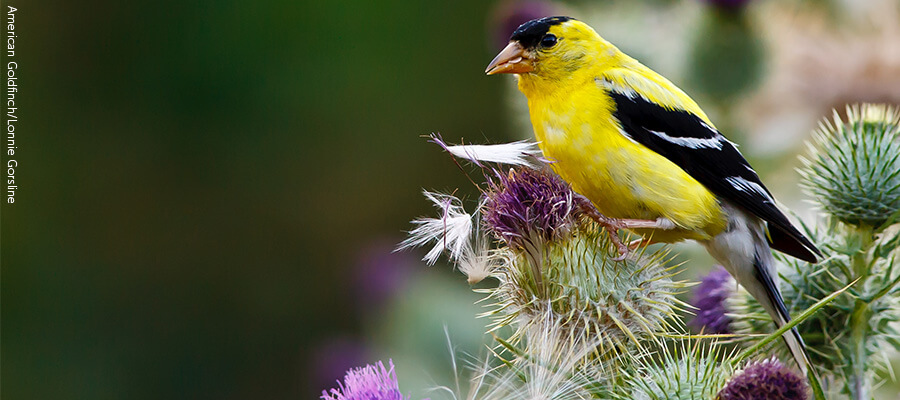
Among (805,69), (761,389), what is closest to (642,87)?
(761,389)

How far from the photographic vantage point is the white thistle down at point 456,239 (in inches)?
53.0

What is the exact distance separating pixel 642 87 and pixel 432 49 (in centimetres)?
341

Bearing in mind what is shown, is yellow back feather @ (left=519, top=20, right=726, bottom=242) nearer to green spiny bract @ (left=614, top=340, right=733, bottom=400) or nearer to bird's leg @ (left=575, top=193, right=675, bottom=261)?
bird's leg @ (left=575, top=193, right=675, bottom=261)

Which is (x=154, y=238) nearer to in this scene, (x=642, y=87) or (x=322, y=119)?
(x=322, y=119)

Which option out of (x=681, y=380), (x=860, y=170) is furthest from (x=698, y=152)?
(x=681, y=380)

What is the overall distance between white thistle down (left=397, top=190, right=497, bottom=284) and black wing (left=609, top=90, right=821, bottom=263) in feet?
1.33

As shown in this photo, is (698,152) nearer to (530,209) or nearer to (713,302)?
(713,302)

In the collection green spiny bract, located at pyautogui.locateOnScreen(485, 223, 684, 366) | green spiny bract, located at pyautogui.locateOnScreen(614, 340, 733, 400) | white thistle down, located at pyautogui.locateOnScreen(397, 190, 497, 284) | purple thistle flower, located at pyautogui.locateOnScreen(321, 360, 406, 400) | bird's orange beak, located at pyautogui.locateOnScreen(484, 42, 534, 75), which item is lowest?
green spiny bract, located at pyautogui.locateOnScreen(614, 340, 733, 400)

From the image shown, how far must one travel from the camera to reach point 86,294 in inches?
178

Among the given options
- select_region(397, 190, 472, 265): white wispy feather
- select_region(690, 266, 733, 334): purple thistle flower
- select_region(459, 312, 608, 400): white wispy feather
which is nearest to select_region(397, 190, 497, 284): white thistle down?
select_region(397, 190, 472, 265): white wispy feather

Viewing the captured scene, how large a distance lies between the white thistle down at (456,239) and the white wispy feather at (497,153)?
0.26 feet

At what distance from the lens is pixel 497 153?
141 cm

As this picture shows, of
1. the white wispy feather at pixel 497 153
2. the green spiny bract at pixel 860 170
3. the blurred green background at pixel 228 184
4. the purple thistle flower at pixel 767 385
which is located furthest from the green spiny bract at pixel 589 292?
the blurred green background at pixel 228 184

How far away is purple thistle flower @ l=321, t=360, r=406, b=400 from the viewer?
104 cm
